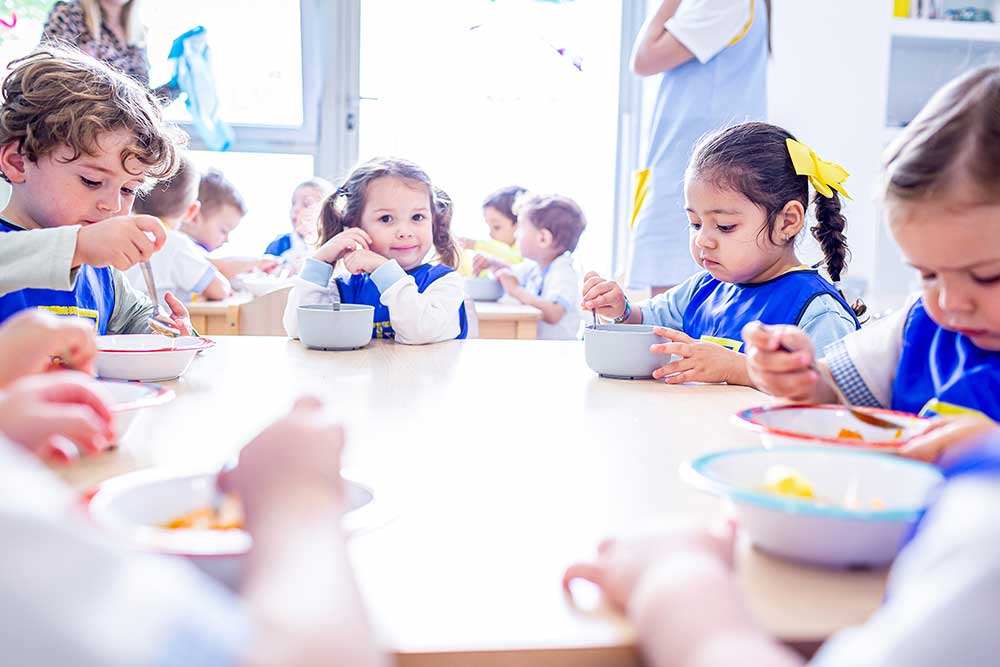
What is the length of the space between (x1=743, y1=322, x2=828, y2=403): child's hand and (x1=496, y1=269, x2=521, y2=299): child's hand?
7.71 feet

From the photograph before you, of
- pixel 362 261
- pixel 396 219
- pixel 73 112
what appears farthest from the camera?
pixel 396 219

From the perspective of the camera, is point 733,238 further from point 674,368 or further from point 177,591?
point 177,591

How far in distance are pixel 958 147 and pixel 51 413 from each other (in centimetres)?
76

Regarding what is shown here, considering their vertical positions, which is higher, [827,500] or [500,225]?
[500,225]

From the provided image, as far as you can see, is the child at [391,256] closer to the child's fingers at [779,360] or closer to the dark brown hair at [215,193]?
the child's fingers at [779,360]

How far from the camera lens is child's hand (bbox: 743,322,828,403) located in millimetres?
920

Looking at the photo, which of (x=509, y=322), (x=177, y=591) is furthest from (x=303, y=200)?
(x=177, y=591)

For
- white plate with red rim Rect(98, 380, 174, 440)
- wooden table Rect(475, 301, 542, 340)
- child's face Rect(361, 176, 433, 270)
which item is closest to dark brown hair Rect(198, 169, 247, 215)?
wooden table Rect(475, 301, 542, 340)

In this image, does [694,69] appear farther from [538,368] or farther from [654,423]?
[654,423]

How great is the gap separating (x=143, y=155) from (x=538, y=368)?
2.43 feet

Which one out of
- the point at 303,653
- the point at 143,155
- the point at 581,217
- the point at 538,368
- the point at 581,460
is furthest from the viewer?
the point at 581,217

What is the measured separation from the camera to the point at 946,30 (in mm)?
3586

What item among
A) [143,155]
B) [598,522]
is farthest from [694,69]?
[598,522]

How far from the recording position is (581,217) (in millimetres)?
3643
